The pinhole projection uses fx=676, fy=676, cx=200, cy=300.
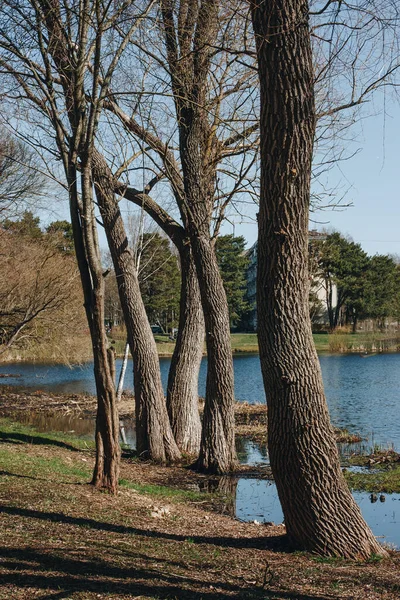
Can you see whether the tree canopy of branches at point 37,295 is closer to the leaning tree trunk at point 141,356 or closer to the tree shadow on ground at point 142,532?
the leaning tree trunk at point 141,356

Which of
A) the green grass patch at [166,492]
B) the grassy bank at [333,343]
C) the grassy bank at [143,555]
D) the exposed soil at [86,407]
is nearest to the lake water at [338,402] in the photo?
the green grass patch at [166,492]

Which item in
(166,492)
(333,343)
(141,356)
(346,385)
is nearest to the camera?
(166,492)

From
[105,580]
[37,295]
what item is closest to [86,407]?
[37,295]

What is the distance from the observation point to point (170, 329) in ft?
203

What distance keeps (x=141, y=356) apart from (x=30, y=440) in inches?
131

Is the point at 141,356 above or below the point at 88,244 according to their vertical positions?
below

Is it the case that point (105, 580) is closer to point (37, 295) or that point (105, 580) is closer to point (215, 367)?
point (215, 367)

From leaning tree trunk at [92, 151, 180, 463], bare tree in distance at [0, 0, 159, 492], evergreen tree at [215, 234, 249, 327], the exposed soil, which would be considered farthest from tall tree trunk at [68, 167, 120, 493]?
evergreen tree at [215, 234, 249, 327]

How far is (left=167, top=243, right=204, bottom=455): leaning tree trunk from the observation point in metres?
13.7

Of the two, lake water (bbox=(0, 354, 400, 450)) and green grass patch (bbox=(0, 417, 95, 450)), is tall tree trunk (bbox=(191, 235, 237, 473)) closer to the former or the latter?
green grass patch (bbox=(0, 417, 95, 450))

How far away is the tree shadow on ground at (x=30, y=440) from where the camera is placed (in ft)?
45.0

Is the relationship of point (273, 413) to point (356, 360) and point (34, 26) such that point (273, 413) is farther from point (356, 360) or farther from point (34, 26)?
point (356, 360)

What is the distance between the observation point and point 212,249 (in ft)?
40.2

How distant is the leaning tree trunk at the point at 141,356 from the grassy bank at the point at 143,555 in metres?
3.35
